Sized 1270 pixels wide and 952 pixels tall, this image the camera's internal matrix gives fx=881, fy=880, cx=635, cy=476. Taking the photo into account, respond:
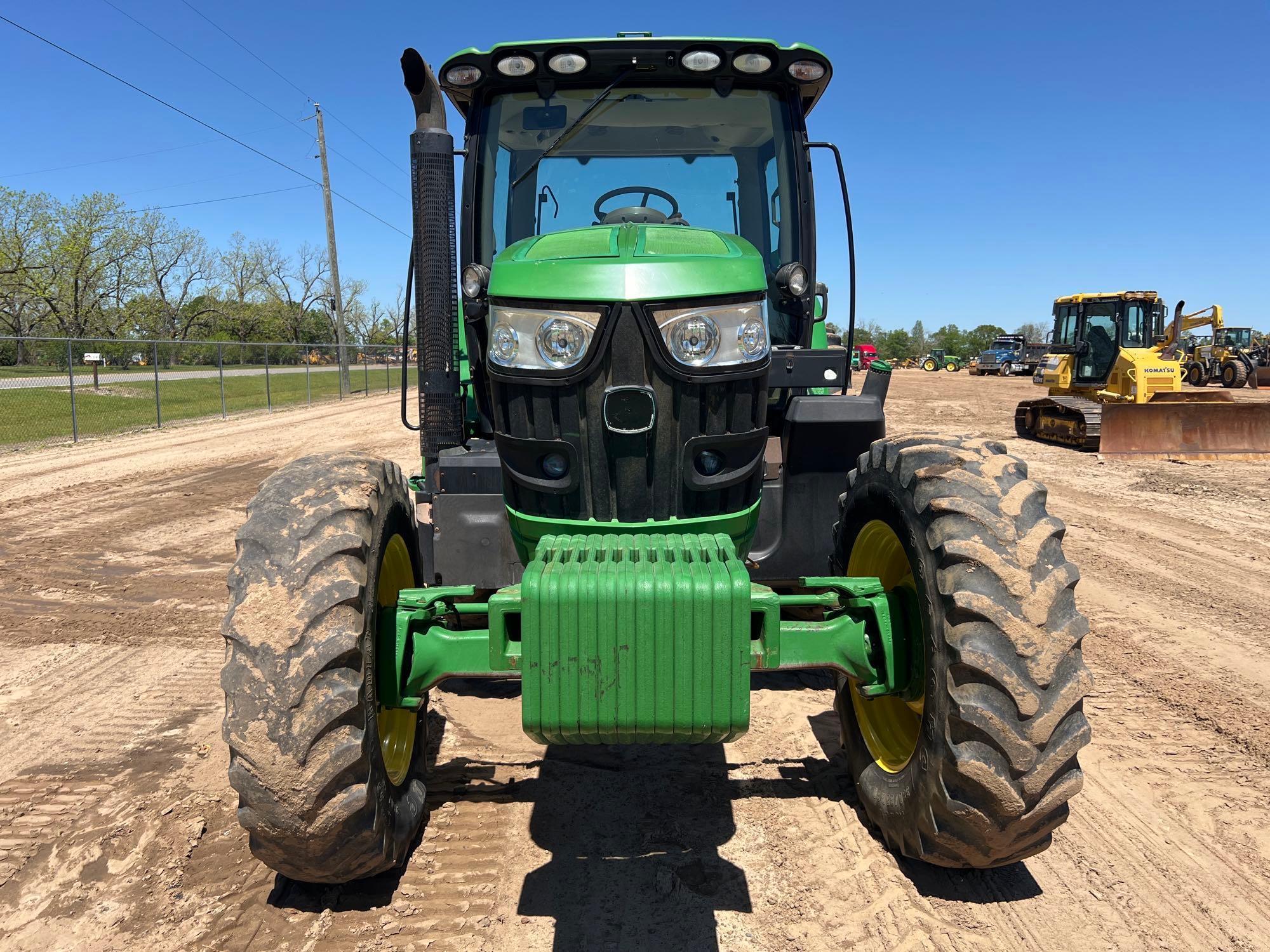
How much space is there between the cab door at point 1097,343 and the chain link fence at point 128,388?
56.8 feet

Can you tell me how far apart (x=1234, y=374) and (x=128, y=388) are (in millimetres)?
38510

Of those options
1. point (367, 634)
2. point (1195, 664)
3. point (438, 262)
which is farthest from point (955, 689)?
point (1195, 664)

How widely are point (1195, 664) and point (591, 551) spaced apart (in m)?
4.16

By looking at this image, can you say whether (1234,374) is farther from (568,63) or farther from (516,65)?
(516,65)

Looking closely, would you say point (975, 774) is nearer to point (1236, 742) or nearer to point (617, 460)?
point (617, 460)

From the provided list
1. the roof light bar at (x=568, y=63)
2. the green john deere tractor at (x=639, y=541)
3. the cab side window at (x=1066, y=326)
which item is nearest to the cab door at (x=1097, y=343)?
the cab side window at (x=1066, y=326)

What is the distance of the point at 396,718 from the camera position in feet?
10.4

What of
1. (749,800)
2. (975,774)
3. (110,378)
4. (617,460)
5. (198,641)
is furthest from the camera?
(110,378)

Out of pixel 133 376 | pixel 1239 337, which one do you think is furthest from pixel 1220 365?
pixel 133 376

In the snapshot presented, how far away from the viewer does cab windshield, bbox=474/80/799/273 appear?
13.1ft

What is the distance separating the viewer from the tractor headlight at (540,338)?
284 cm

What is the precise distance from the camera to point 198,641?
17.6 ft

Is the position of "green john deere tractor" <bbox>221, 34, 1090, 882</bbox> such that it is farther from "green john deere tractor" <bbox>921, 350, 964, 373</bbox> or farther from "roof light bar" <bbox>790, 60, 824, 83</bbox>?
"green john deere tractor" <bbox>921, 350, 964, 373</bbox>

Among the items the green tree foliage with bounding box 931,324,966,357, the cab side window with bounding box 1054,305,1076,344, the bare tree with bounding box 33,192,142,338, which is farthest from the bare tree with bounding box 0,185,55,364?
the green tree foliage with bounding box 931,324,966,357
